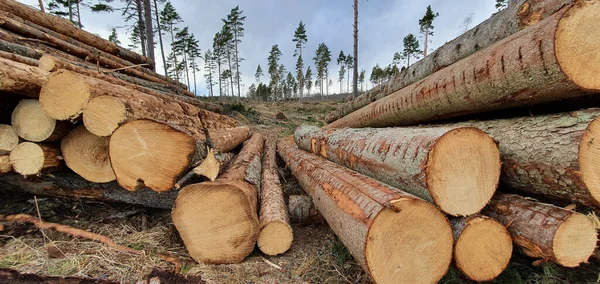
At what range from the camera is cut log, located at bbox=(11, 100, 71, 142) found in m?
2.68

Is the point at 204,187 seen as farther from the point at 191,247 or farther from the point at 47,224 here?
the point at 47,224

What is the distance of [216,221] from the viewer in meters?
2.53

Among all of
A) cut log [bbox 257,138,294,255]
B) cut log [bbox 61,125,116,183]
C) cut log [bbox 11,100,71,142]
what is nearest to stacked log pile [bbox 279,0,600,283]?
cut log [bbox 257,138,294,255]

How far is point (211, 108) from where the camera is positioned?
10.3 meters

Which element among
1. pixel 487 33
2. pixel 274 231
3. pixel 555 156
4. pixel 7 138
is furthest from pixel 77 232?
pixel 487 33

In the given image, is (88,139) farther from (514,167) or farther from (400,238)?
(514,167)

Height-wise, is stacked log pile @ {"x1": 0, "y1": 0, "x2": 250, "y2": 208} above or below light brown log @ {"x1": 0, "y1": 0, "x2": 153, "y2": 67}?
below

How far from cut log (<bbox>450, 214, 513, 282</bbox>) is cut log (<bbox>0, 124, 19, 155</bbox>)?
416cm

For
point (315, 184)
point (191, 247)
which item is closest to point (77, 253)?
point (191, 247)

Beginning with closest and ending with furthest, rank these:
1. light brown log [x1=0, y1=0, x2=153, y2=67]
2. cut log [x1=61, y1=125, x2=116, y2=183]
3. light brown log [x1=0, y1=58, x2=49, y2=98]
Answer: light brown log [x1=0, y1=58, x2=49, y2=98] < cut log [x1=61, y1=125, x2=116, y2=183] < light brown log [x1=0, y1=0, x2=153, y2=67]

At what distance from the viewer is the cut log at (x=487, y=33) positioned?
2.60 metres

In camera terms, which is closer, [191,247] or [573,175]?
[573,175]

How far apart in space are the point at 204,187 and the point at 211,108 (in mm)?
8414

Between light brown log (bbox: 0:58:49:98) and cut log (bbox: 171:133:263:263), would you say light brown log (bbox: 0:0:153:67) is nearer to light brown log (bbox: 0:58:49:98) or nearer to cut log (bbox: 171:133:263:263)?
light brown log (bbox: 0:58:49:98)
